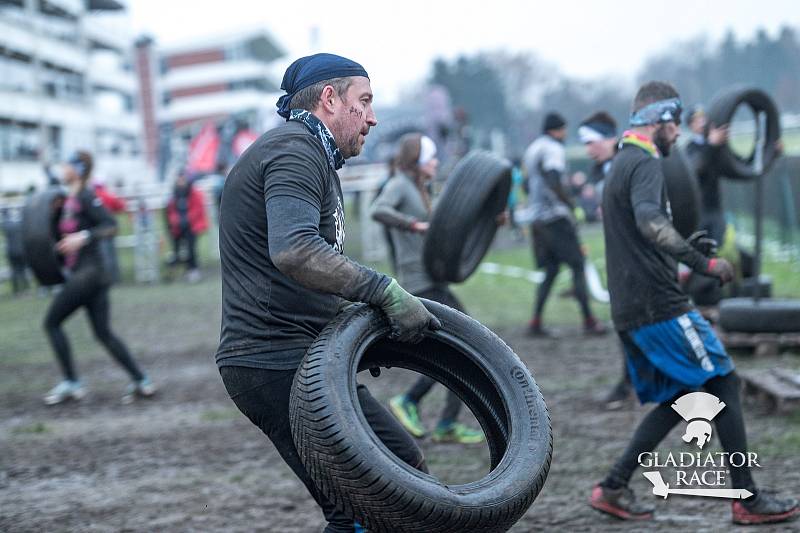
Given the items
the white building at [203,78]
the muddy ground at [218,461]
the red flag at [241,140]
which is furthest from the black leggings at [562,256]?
the white building at [203,78]

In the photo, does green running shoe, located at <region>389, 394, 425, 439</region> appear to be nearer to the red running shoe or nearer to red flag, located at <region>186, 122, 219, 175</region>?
the red running shoe

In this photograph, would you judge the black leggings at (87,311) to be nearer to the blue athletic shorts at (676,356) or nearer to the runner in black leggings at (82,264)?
the runner in black leggings at (82,264)

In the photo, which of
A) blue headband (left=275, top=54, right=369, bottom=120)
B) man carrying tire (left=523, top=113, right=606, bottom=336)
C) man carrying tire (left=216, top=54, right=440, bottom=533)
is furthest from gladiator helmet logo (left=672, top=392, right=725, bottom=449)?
man carrying tire (left=523, top=113, right=606, bottom=336)

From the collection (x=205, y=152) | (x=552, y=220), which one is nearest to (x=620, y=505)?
(x=552, y=220)

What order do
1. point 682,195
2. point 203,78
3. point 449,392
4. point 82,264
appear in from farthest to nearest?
point 203,78
point 82,264
point 449,392
point 682,195

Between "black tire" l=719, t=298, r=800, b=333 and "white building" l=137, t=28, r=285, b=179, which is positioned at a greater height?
"white building" l=137, t=28, r=285, b=179

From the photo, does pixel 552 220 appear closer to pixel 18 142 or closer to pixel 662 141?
pixel 662 141

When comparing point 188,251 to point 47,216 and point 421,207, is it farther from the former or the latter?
point 421,207

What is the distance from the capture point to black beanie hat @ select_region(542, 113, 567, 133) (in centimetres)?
948

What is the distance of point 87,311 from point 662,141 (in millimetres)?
4991

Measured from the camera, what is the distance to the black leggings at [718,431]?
4215 millimetres

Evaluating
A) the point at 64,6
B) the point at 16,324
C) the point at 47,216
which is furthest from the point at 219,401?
the point at 64,6

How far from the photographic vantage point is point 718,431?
14.0 feet

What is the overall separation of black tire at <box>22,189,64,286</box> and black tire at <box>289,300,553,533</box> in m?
4.80
